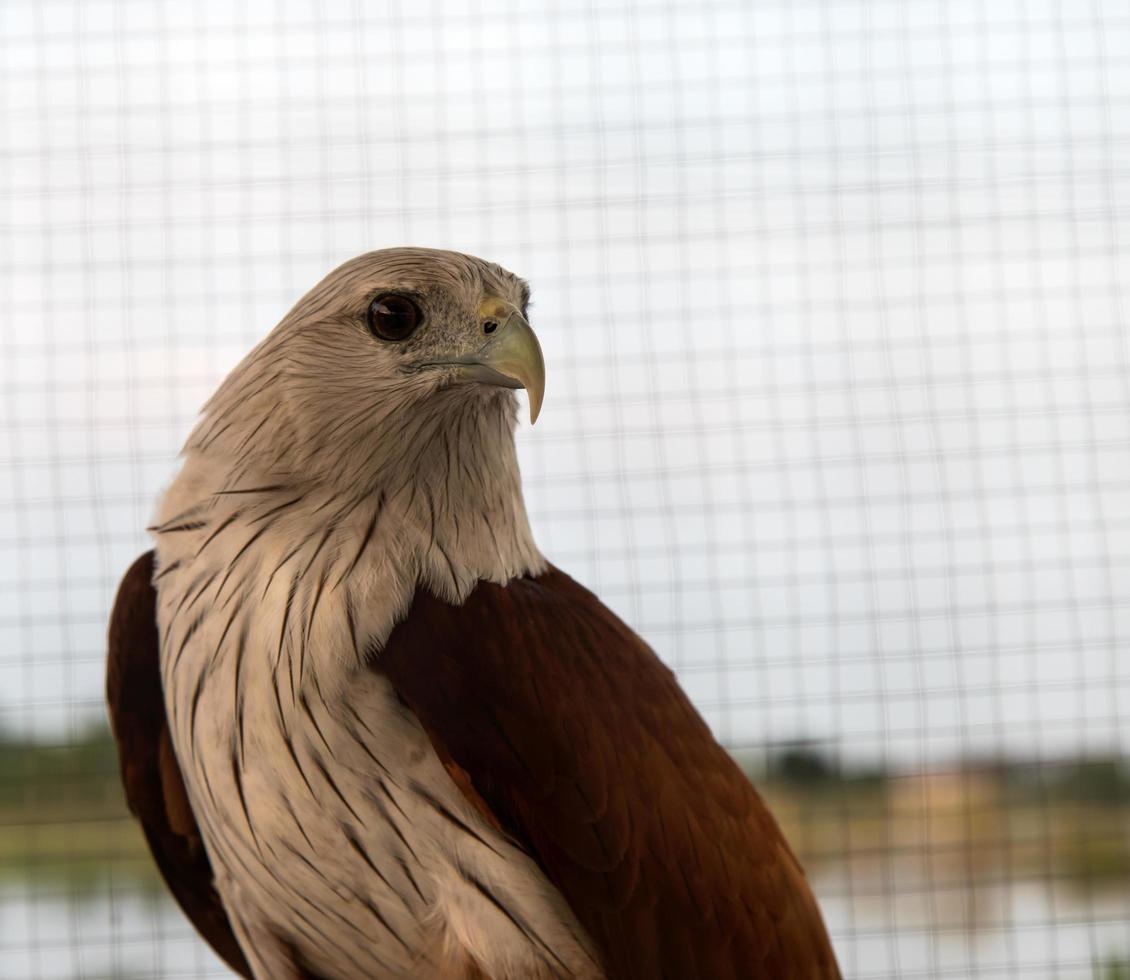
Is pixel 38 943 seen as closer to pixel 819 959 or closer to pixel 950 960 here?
pixel 819 959

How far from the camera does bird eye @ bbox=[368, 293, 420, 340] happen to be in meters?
1.03

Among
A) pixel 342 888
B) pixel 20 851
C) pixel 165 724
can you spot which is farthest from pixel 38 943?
pixel 342 888

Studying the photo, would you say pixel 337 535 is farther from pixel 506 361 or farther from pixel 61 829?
pixel 61 829

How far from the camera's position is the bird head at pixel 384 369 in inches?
40.1

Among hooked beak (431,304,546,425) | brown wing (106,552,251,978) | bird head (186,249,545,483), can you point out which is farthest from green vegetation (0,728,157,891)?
hooked beak (431,304,546,425)

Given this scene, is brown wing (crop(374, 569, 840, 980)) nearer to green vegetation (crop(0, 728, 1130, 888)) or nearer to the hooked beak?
the hooked beak

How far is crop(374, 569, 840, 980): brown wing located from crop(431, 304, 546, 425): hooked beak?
0.21 m

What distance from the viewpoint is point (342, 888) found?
3.23ft

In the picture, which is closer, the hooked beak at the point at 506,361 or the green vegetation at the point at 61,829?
the hooked beak at the point at 506,361

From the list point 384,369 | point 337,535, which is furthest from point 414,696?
point 384,369

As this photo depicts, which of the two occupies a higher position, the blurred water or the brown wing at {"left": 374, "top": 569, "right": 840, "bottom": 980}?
the brown wing at {"left": 374, "top": 569, "right": 840, "bottom": 980}

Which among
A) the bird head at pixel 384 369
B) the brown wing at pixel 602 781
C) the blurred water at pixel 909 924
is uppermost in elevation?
the bird head at pixel 384 369

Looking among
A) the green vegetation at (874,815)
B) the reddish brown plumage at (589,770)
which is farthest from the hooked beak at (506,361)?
the green vegetation at (874,815)

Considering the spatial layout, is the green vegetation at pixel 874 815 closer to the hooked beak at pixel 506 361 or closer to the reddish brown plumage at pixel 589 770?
the reddish brown plumage at pixel 589 770
